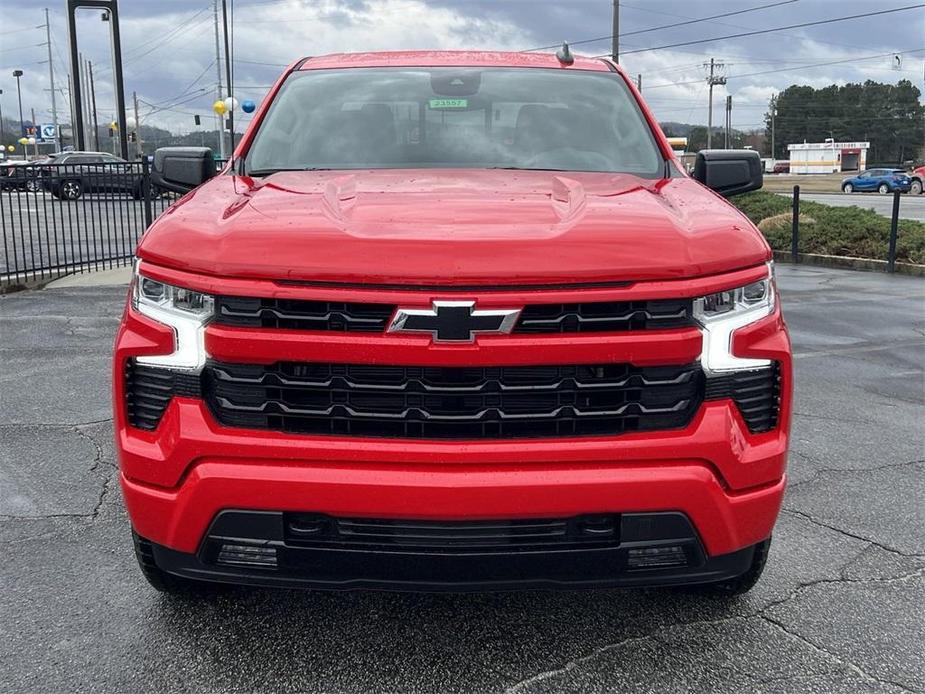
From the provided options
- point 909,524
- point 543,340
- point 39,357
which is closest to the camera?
point 543,340

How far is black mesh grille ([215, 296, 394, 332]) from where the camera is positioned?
2389 mm

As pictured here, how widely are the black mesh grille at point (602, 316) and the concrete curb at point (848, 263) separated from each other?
12.3 metres

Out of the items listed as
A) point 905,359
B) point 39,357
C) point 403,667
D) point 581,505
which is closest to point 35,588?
point 403,667

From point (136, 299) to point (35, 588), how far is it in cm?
133

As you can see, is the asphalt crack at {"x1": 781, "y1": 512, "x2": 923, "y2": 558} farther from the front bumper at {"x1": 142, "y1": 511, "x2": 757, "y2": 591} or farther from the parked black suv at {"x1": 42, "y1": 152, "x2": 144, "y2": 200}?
the parked black suv at {"x1": 42, "y1": 152, "x2": 144, "y2": 200}

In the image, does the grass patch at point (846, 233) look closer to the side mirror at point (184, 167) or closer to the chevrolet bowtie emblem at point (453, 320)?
the side mirror at point (184, 167)

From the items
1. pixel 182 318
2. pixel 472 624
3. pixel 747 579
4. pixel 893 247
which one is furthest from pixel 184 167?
pixel 893 247

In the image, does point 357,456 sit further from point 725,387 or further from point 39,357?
point 39,357

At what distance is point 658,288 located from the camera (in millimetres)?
2420

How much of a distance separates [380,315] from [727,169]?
2.26m

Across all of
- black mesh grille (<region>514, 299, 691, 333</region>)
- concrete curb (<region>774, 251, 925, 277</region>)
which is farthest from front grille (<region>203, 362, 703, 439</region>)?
concrete curb (<region>774, 251, 925, 277</region>)

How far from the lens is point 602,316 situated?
2414 millimetres

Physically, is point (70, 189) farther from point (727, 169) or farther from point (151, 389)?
point (151, 389)

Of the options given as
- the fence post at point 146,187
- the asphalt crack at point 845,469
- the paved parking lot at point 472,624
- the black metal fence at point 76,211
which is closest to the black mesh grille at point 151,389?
the paved parking lot at point 472,624
